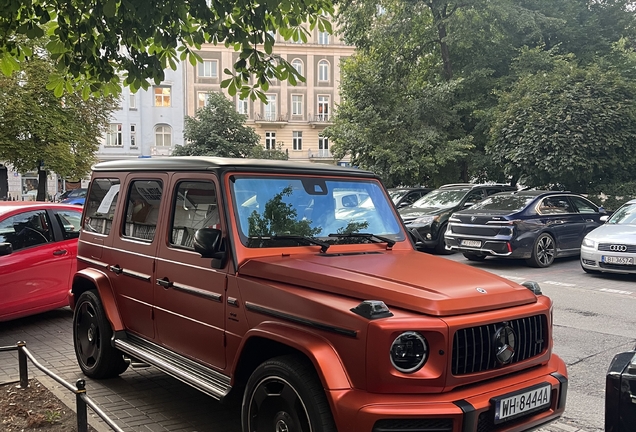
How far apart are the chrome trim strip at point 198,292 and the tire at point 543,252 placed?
10136 mm

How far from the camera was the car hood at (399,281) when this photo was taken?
3.24 metres

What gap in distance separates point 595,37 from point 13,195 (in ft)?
154

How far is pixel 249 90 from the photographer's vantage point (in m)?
6.62

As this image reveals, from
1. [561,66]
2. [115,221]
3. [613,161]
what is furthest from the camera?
[561,66]

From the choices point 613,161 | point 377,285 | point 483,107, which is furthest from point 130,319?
point 483,107

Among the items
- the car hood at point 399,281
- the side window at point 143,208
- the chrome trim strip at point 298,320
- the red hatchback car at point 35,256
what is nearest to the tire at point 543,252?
the red hatchback car at point 35,256

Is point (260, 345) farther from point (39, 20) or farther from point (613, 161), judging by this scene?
point (613, 161)

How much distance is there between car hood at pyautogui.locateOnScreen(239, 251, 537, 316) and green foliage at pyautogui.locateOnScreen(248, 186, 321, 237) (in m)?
0.25

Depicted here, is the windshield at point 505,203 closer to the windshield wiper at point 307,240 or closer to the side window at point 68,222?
the side window at point 68,222

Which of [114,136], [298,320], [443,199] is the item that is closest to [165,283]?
[298,320]

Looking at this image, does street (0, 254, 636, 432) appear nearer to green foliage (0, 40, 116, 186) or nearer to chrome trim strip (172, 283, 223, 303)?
chrome trim strip (172, 283, 223, 303)

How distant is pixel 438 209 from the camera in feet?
51.5

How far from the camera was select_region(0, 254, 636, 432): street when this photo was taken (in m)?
4.64

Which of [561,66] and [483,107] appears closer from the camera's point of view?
[561,66]
